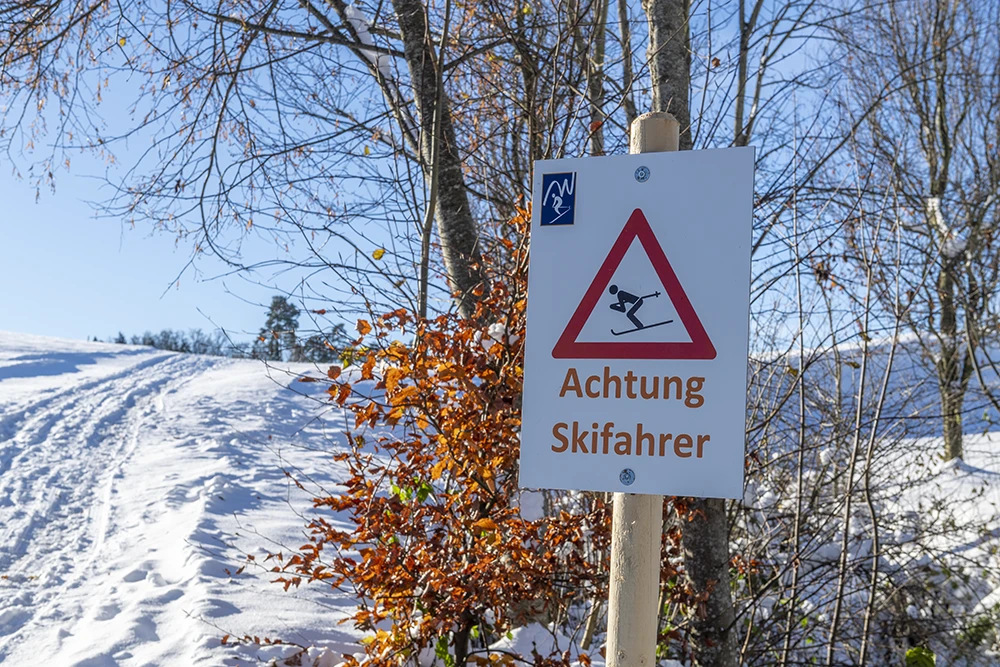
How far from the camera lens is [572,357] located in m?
1.68

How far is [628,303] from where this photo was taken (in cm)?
167

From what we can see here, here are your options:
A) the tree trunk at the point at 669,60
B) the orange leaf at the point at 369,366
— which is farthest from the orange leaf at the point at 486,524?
the tree trunk at the point at 669,60

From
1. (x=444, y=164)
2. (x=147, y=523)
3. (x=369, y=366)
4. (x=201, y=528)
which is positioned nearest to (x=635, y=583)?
(x=369, y=366)

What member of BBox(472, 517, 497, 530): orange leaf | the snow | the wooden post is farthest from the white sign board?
the snow

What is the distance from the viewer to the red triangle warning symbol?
5.27ft

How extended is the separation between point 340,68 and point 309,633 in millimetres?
3291

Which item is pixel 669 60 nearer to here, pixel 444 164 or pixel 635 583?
pixel 444 164

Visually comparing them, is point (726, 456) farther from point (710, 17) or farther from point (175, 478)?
point (175, 478)

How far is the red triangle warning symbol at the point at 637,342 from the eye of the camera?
1605mm

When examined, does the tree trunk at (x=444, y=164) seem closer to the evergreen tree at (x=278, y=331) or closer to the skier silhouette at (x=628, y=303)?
the evergreen tree at (x=278, y=331)

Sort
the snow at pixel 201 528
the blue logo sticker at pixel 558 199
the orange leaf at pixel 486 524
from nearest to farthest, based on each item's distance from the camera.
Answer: the blue logo sticker at pixel 558 199
the orange leaf at pixel 486 524
the snow at pixel 201 528

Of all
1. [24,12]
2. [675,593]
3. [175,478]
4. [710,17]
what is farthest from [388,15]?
[175,478]

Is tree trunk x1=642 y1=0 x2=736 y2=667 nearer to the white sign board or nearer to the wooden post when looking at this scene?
the wooden post

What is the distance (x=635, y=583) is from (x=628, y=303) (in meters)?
0.61
